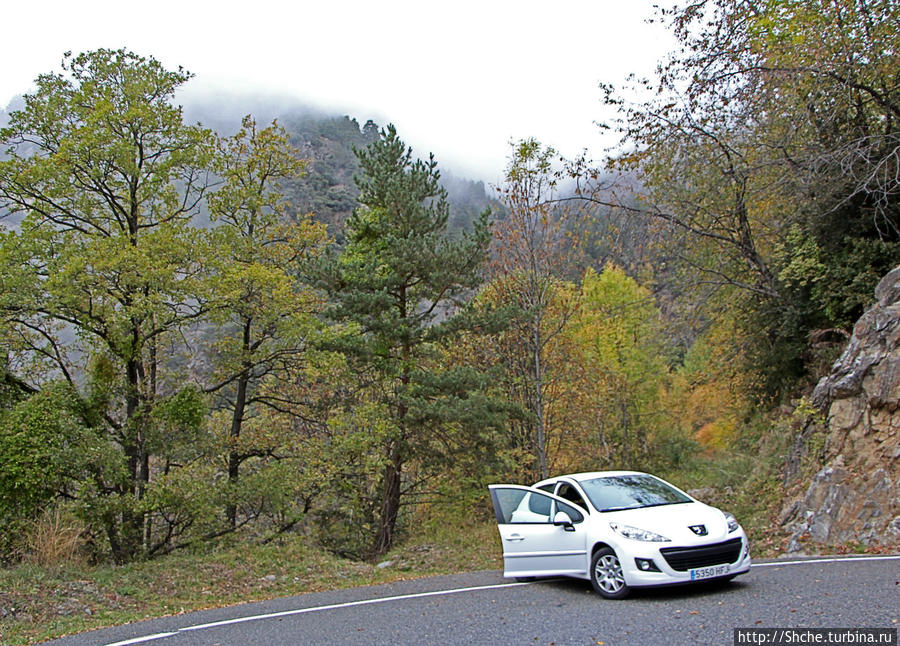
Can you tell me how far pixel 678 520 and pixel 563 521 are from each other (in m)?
1.54

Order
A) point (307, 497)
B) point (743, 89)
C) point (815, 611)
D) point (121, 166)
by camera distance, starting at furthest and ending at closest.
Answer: point (307, 497)
point (121, 166)
point (743, 89)
point (815, 611)

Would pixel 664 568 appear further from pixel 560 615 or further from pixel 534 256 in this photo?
pixel 534 256

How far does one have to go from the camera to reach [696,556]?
7141mm

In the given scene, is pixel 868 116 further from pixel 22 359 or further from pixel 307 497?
pixel 22 359

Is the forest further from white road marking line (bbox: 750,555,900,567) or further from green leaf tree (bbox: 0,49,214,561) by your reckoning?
white road marking line (bbox: 750,555,900,567)

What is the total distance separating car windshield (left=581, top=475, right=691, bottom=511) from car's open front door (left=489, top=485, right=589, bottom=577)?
0.37 metres

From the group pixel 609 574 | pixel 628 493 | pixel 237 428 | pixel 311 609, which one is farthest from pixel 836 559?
pixel 237 428

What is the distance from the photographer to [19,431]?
1288 cm

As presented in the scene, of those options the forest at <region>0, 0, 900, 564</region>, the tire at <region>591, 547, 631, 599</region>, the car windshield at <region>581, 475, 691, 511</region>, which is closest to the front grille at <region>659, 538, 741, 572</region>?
the tire at <region>591, 547, 631, 599</region>

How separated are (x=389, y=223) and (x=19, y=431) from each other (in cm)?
1095

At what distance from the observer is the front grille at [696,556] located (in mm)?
7109

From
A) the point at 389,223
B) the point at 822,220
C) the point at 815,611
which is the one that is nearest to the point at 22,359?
the point at 389,223

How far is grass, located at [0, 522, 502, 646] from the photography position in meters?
9.62

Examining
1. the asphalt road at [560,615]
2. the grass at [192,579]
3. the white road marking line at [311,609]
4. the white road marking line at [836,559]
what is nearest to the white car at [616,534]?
the asphalt road at [560,615]
